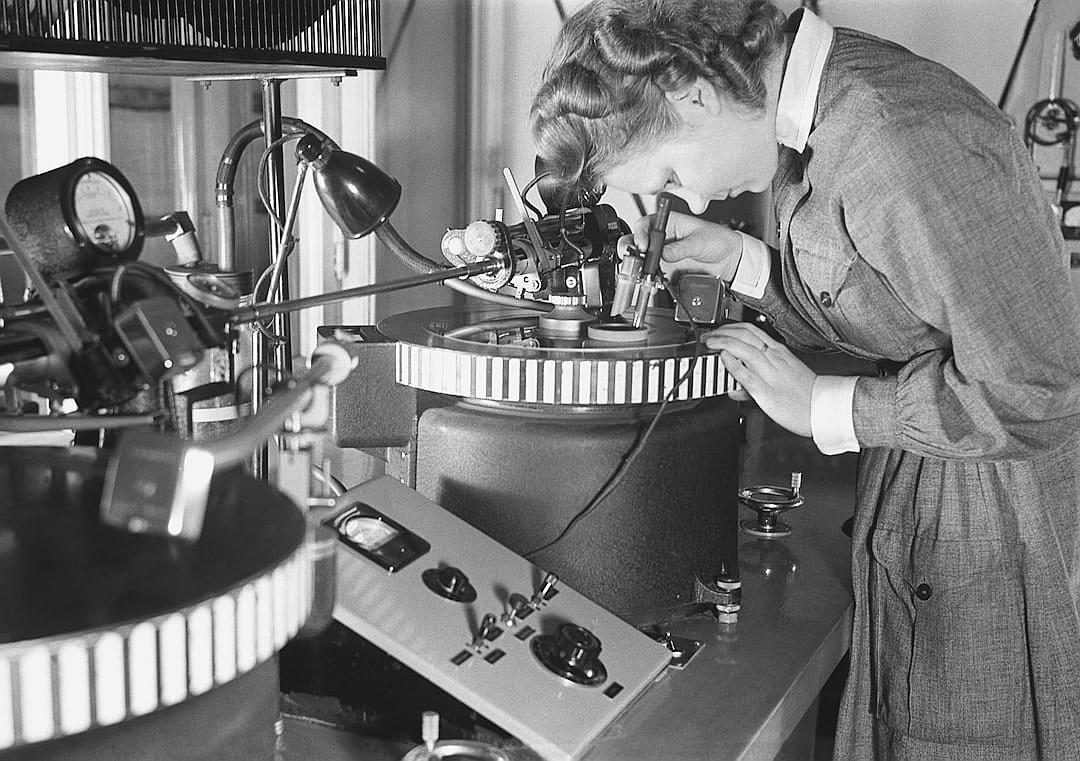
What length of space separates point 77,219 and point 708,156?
0.56m

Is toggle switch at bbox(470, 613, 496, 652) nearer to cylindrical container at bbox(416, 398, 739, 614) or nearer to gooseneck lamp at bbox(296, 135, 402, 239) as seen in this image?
cylindrical container at bbox(416, 398, 739, 614)

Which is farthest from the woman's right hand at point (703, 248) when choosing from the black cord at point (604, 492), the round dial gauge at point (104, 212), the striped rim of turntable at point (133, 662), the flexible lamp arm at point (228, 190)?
the striped rim of turntable at point (133, 662)

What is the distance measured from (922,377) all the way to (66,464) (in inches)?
26.8

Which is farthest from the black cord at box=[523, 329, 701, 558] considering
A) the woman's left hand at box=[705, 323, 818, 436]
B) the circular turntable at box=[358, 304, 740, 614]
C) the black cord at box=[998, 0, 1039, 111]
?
the black cord at box=[998, 0, 1039, 111]

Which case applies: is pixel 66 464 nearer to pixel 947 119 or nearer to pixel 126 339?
pixel 126 339

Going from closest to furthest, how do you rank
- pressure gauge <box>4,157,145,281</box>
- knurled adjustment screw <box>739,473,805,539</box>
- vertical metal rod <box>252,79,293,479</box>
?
pressure gauge <box>4,157,145,281</box>, vertical metal rod <box>252,79,293,479</box>, knurled adjustment screw <box>739,473,805,539</box>

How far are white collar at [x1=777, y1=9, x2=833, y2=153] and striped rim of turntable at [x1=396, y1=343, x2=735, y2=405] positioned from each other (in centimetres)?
23

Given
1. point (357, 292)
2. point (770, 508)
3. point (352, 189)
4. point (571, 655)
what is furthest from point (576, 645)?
point (770, 508)

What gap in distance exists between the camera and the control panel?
81cm

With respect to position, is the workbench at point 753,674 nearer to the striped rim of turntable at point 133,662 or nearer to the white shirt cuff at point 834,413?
the white shirt cuff at point 834,413

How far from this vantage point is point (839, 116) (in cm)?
101

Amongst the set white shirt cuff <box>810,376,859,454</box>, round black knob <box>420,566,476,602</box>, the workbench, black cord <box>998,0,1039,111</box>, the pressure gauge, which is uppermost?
black cord <box>998,0,1039,111</box>

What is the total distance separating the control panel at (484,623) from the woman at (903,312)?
11.9 inches

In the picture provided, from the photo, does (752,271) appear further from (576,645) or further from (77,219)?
(77,219)
